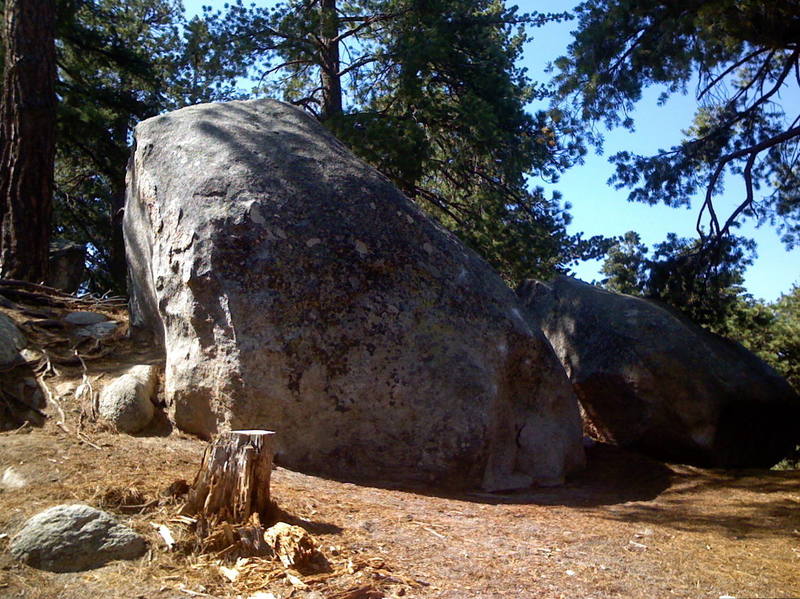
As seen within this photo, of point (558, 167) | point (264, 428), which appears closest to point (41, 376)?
point (264, 428)

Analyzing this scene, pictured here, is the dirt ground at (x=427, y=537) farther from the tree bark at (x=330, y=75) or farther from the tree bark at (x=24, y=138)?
the tree bark at (x=330, y=75)

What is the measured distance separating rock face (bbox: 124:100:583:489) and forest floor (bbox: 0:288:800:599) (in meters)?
0.33

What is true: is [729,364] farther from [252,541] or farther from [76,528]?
[76,528]

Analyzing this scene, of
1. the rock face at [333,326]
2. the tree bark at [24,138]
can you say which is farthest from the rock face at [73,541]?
the tree bark at [24,138]

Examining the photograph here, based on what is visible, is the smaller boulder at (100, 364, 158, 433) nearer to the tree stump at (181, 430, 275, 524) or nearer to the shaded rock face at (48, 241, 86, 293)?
the tree stump at (181, 430, 275, 524)

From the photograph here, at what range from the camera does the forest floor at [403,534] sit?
9.46ft

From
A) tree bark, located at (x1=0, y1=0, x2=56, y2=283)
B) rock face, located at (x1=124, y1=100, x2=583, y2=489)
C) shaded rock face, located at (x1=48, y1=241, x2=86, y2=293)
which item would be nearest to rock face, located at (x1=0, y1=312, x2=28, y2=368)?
rock face, located at (x1=124, y1=100, x2=583, y2=489)

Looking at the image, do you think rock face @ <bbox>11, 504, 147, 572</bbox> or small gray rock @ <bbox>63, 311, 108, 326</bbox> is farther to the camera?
small gray rock @ <bbox>63, 311, 108, 326</bbox>

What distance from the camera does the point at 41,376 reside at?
5551mm

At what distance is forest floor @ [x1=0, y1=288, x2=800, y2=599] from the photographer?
9.46 feet

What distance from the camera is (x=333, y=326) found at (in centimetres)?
505

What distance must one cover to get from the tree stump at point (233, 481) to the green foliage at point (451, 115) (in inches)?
278

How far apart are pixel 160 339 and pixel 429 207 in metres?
6.38

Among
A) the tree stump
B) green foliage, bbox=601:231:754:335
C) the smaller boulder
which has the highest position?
green foliage, bbox=601:231:754:335
